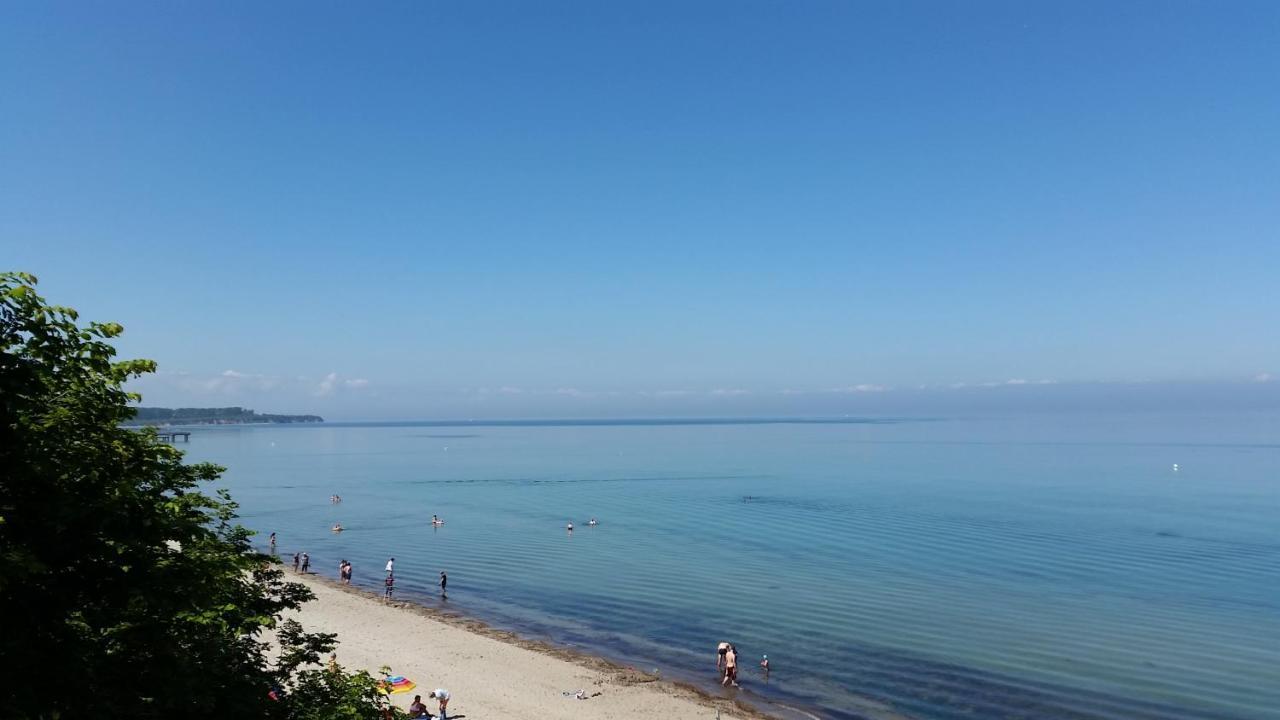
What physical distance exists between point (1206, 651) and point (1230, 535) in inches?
1498

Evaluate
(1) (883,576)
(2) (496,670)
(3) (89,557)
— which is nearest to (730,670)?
(2) (496,670)

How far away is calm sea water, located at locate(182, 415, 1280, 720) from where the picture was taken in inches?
1244

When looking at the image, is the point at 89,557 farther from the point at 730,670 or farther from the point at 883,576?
the point at 883,576

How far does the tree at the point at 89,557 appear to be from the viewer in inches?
348

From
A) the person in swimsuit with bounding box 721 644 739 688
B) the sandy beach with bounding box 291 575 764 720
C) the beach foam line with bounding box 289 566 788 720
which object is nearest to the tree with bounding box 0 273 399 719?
the beach foam line with bounding box 289 566 788 720

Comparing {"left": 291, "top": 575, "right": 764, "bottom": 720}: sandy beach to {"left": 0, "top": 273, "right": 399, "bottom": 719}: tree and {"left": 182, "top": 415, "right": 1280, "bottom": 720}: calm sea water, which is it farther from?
{"left": 0, "top": 273, "right": 399, "bottom": 719}: tree

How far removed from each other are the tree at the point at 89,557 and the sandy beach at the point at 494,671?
17649 millimetres

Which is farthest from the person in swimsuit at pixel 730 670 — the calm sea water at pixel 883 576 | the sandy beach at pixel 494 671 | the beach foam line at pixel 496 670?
the sandy beach at pixel 494 671

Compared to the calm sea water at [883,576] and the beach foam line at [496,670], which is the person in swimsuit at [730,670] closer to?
the calm sea water at [883,576]

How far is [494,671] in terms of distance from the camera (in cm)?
3212

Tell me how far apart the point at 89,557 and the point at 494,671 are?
80.6ft

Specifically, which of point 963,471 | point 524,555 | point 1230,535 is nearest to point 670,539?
point 524,555

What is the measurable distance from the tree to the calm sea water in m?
23.9

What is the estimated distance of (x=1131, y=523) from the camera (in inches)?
2822
